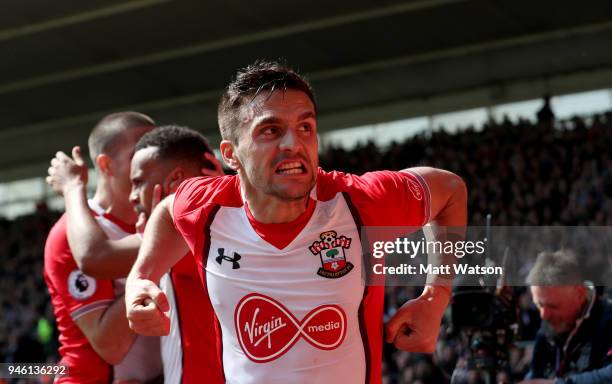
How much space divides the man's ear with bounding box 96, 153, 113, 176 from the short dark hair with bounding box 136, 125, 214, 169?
0.38 metres

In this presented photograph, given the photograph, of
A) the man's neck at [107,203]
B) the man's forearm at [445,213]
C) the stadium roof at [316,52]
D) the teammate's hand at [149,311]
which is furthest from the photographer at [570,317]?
the stadium roof at [316,52]

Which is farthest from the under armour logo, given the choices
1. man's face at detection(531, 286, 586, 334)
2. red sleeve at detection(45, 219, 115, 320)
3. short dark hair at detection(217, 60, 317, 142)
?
man's face at detection(531, 286, 586, 334)

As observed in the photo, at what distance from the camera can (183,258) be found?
3271 mm

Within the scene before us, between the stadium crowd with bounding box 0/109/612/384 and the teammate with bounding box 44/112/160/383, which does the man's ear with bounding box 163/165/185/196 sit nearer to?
the teammate with bounding box 44/112/160/383

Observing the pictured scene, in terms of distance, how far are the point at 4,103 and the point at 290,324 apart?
Answer: 2120 cm

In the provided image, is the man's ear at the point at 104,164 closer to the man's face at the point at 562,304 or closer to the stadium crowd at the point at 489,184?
the man's face at the point at 562,304

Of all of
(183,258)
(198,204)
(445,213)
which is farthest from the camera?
(183,258)

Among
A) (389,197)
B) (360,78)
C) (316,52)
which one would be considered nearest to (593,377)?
(389,197)

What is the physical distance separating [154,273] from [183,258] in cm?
35

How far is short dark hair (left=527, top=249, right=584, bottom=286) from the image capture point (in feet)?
15.9

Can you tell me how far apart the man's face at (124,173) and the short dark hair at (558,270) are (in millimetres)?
2078

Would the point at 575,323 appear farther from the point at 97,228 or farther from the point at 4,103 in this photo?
the point at 4,103

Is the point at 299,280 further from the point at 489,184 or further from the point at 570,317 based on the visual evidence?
the point at 489,184

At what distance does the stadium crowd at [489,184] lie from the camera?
1202cm
